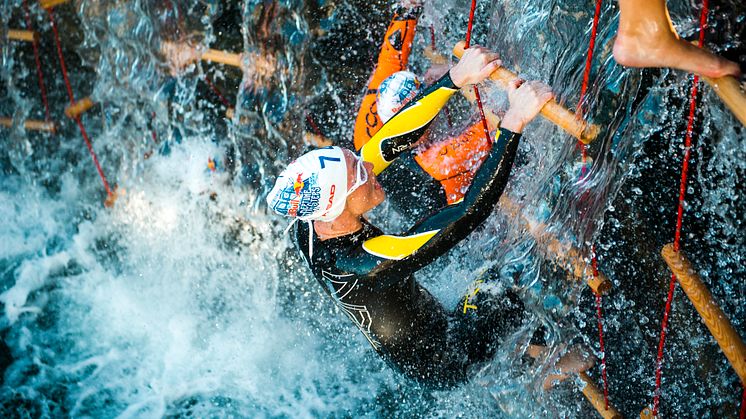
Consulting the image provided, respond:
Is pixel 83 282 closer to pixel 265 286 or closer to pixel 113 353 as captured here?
pixel 113 353

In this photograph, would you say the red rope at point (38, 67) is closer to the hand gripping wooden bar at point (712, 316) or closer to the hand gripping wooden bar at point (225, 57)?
the hand gripping wooden bar at point (225, 57)

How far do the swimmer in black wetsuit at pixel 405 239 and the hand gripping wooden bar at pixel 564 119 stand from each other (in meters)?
0.06

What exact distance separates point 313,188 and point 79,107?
5.06m

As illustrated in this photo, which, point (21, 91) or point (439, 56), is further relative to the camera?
point (21, 91)

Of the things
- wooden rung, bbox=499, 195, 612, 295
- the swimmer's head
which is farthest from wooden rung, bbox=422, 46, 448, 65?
the swimmer's head

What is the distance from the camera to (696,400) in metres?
Result: 4.00

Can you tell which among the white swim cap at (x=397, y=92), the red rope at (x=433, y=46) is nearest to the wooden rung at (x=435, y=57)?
the red rope at (x=433, y=46)

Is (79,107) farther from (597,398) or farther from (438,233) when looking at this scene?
(597,398)

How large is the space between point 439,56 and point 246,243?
2.75 meters

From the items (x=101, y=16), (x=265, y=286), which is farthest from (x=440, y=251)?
(x=101, y=16)

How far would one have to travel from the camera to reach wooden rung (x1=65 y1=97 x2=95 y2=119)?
724cm

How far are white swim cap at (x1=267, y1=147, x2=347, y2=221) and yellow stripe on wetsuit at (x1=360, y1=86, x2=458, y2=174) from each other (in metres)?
0.58

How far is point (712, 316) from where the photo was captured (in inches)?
119

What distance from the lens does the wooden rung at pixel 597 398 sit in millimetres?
3924
